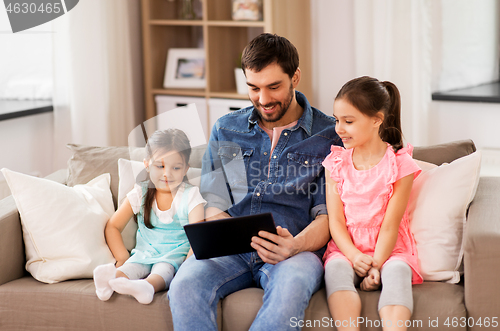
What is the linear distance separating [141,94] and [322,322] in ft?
7.56

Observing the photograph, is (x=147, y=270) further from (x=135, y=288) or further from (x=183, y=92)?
(x=183, y=92)

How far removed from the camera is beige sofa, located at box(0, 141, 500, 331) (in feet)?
4.32

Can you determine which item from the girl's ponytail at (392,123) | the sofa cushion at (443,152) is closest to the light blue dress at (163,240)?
the girl's ponytail at (392,123)

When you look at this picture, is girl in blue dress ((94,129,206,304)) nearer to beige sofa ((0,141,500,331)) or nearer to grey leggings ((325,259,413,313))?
beige sofa ((0,141,500,331))

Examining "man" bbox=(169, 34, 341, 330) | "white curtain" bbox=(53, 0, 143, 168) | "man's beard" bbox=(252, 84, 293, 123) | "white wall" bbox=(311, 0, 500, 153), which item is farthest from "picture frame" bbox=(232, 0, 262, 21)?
"man's beard" bbox=(252, 84, 293, 123)

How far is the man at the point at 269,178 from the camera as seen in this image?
4.59 ft

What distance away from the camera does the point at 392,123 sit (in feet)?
5.19

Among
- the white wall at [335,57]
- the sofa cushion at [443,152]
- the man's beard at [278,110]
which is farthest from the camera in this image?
the white wall at [335,57]

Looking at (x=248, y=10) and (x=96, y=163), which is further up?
(x=248, y=10)

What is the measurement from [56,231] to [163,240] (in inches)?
12.7

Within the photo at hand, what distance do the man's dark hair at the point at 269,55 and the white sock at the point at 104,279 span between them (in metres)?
0.71

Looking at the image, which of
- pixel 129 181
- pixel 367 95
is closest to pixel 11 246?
pixel 129 181

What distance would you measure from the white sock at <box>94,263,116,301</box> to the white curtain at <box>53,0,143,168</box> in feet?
4.88

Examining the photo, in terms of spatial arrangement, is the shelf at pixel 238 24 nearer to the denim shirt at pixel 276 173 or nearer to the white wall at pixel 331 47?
the white wall at pixel 331 47
